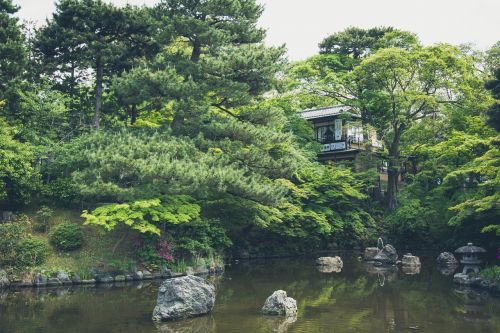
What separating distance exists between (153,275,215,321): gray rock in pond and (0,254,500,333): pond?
0.36 m

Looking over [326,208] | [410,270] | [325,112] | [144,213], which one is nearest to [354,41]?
[325,112]

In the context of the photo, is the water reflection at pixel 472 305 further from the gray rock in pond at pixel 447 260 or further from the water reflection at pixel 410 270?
the gray rock in pond at pixel 447 260

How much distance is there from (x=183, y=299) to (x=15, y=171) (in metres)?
13.0

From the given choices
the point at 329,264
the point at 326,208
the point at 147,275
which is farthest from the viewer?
the point at 326,208

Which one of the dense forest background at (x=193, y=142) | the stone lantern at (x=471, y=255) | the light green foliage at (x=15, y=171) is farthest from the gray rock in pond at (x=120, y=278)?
the stone lantern at (x=471, y=255)

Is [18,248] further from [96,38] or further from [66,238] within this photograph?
[96,38]

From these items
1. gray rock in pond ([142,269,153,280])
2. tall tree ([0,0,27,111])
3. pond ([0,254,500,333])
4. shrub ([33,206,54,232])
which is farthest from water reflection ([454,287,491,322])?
tall tree ([0,0,27,111])

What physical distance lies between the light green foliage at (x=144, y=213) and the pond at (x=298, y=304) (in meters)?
2.73

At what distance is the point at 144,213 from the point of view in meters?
23.0

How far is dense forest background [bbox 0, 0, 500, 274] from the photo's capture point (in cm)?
2352

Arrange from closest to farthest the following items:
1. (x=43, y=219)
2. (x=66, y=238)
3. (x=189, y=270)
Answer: (x=66, y=238)
(x=189, y=270)
(x=43, y=219)

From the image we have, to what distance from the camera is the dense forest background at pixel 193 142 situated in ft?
77.2

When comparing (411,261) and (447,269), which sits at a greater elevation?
(411,261)

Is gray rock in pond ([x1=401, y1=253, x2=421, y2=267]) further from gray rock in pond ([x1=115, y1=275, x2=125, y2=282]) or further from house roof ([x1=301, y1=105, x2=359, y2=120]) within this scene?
house roof ([x1=301, y1=105, x2=359, y2=120])
